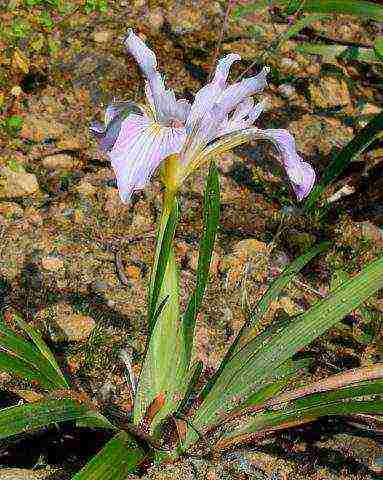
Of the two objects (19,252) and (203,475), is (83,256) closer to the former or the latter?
(19,252)

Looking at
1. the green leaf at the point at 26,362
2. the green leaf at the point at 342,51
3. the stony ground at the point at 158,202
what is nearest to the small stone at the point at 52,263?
the stony ground at the point at 158,202

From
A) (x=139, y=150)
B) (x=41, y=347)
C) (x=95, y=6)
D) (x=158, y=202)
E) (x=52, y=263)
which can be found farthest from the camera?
(x=95, y=6)

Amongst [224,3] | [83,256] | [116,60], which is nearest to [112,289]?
[83,256]

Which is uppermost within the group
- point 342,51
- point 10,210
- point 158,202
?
point 10,210

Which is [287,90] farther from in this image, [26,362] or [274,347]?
[26,362]

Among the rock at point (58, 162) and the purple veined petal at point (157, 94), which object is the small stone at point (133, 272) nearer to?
the rock at point (58, 162)

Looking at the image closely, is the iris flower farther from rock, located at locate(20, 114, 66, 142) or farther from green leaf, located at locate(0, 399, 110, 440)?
rock, located at locate(20, 114, 66, 142)

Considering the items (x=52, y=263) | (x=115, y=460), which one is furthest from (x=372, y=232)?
(x=115, y=460)
